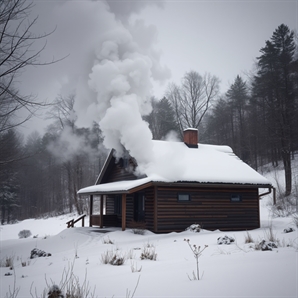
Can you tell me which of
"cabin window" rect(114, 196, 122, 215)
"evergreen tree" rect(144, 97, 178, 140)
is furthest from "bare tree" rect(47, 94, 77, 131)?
"cabin window" rect(114, 196, 122, 215)

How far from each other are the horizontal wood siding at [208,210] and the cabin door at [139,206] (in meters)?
2.25

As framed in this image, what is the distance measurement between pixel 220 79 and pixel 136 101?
21961 millimetres

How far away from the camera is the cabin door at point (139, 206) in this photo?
17.4m

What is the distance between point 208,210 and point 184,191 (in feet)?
6.08

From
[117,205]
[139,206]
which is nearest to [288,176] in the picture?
[139,206]

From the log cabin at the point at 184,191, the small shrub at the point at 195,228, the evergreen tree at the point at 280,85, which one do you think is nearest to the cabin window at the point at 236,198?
the log cabin at the point at 184,191

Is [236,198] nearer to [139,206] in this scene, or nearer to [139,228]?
[139,206]

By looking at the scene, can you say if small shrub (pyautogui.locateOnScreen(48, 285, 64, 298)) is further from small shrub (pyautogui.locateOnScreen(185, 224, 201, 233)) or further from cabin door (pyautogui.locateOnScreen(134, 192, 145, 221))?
cabin door (pyautogui.locateOnScreen(134, 192, 145, 221))

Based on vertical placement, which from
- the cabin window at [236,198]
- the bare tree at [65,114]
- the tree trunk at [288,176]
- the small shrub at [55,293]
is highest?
the bare tree at [65,114]

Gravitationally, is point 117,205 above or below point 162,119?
below

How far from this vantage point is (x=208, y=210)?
16641 mm

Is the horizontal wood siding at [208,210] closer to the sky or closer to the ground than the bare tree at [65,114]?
closer to the ground

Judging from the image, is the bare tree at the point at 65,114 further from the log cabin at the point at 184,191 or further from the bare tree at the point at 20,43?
the bare tree at the point at 20,43

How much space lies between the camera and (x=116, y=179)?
67.5ft
